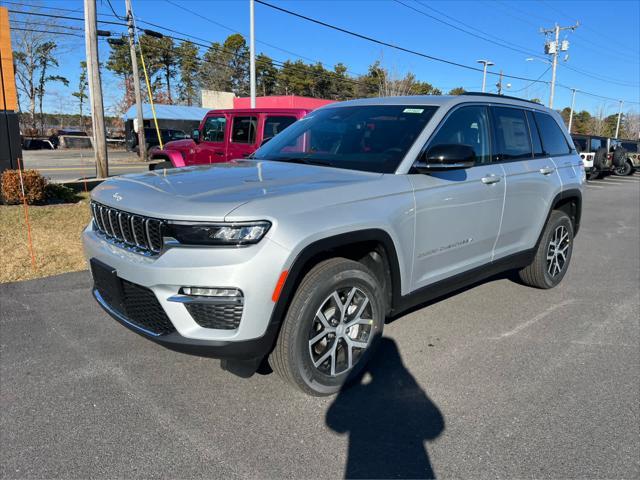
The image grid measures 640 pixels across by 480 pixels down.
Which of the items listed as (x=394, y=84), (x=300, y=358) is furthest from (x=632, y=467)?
(x=394, y=84)

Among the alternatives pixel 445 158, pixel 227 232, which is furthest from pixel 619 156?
pixel 227 232

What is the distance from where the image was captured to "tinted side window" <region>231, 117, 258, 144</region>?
9.49 metres

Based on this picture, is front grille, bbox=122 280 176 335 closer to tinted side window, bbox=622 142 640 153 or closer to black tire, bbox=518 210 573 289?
black tire, bbox=518 210 573 289

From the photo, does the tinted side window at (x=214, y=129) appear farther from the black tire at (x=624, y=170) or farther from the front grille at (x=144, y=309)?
the black tire at (x=624, y=170)

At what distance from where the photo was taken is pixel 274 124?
9.45 meters

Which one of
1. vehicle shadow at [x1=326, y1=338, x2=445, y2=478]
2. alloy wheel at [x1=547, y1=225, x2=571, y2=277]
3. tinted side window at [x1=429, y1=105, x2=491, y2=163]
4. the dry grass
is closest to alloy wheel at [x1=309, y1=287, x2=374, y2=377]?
vehicle shadow at [x1=326, y1=338, x2=445, y2=478]

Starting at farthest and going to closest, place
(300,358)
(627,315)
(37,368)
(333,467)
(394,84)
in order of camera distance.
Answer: (394,84) < (627,315) < (37,368) < (300,358) < (333,467)

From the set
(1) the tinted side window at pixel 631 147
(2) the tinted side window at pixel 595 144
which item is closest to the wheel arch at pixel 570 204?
(2) the tinted side window at pixel 595 144

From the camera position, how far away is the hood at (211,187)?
2.54 meters

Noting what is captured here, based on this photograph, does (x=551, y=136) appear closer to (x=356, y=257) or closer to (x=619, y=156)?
(x=356, y=257)

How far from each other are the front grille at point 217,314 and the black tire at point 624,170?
25.8 m

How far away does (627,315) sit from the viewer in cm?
461

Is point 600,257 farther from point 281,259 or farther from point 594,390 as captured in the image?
point 281,259

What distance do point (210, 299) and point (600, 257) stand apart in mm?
6386
